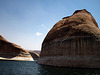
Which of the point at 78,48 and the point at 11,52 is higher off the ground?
the point at 78,48

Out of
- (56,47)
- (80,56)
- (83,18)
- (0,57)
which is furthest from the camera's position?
(0,57)

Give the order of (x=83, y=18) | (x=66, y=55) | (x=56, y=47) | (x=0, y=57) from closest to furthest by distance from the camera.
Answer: (x=66, y=55)
(x=56, y=47)
(x=83, y=18)
(x=0, y=57)

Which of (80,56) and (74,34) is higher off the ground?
(74,34)

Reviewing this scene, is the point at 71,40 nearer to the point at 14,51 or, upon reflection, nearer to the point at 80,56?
the point at 80,56

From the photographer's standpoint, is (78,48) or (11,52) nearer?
(78,48)

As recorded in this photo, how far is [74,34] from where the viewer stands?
2703 cm

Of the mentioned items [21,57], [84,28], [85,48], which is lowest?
[21,57]

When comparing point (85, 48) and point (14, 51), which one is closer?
point (85, 48)

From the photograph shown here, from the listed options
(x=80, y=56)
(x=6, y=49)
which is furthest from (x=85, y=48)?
(x=6, y=49)

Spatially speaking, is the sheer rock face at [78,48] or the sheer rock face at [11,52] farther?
the sheer rock face at [11,52]

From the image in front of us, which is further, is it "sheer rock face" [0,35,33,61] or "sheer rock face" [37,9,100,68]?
"sheer rock face" [0,35,33,61]

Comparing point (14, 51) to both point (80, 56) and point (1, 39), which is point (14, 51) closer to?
point (1, 39)

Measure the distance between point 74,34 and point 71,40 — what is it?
6.42 feet

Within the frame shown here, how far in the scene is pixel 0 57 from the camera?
66562 millimetres
